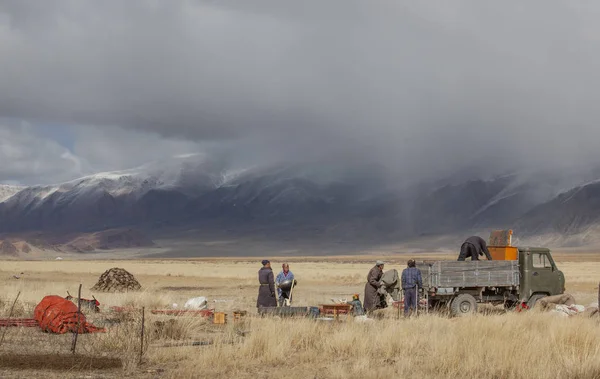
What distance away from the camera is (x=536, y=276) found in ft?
67.5

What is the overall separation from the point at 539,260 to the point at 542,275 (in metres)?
0.44

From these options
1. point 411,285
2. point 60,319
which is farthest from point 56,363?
point 411,285

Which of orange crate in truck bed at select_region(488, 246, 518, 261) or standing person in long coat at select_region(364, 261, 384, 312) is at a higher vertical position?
orange crate in truck bed at select_region(488, 246, 518, 261)

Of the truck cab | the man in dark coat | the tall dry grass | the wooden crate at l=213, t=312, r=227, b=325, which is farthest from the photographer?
the truck cab

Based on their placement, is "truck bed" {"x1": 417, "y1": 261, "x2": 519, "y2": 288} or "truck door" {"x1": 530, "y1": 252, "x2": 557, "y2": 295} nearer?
"truck bed" {"x1": 417, "y1": 261, "x2": 519, "y2": 288}

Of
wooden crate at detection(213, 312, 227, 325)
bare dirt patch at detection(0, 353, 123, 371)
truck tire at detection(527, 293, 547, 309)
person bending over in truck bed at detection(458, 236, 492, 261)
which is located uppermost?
person bending over in truck bed at detection(458, 236, 492, 261)

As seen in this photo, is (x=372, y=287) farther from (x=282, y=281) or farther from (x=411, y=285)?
(x=282, y=281)

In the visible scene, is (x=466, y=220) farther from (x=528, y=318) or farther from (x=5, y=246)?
(x=528, y=318)

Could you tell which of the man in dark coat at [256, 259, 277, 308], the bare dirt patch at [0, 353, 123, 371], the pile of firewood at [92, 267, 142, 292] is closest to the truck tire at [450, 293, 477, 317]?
the man in dark coat at [256, 259, 277, 308]

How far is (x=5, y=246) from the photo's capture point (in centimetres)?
15912

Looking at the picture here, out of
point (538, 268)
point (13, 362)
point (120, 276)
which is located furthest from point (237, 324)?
point (120, 276)

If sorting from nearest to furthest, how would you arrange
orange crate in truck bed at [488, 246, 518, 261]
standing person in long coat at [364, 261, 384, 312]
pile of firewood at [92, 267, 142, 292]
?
1. standing person in long coat at [364, 261, 384, 312]
2. orange crate in truck bed at [488, 246, 518, 261]
3. pile of firewood at [92, 267, 142, 292]

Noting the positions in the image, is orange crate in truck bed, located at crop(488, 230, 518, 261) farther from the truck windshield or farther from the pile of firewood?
the pile of firewood

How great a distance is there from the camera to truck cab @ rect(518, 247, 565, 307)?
2036 centimetres
